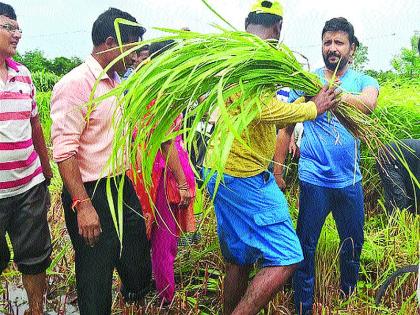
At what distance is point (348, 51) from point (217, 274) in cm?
145

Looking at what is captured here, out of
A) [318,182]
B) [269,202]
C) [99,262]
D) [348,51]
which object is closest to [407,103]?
[348,51]

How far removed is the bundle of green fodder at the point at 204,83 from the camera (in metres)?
1.77

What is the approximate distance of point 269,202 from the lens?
7.36ft

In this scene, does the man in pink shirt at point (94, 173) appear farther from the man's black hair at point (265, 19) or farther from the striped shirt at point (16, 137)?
the man's black hair at point (265, 19)

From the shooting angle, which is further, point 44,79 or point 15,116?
point 44,79

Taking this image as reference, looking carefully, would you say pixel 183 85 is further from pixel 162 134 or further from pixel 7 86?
pixel 7 86

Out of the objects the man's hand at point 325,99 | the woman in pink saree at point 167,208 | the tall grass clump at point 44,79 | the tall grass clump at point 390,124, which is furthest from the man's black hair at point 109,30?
the tall grass clump at point 44,79

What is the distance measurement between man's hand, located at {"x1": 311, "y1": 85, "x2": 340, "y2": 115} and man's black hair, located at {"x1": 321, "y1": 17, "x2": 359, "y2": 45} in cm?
92

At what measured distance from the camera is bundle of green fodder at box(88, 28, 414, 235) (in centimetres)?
177

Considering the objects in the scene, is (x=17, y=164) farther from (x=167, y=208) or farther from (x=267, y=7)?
(x=267, y=7)

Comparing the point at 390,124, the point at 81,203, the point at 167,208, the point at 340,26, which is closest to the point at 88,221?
the point at 81,203

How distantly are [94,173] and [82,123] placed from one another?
0.23 meters

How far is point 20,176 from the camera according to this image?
8.57 ft

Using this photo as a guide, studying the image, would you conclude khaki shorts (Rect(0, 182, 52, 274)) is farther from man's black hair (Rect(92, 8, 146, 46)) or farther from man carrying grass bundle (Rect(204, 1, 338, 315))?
man carrying grass bundle (Rect(204, 1, 338, 315))
